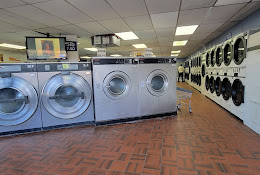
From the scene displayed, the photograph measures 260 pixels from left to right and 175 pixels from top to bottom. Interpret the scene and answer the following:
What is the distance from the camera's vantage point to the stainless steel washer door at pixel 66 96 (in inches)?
111

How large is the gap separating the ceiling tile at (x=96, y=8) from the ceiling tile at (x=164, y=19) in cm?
110

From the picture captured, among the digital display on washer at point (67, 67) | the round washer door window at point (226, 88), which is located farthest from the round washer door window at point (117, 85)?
the round washer door window at point (226, 88)

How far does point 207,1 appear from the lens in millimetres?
2791

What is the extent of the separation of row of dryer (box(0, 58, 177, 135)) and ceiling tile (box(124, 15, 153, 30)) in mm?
1311

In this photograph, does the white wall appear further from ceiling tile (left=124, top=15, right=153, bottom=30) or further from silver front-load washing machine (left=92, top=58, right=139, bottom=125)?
silver front-load washing machine (left=92, top=58, right=139, bottom=125)

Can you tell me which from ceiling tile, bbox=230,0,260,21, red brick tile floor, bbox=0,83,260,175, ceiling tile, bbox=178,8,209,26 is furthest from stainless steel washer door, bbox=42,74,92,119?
ceiling tile, bbox=230,0,260,21

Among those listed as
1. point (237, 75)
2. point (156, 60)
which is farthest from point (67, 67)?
point (237, 75)

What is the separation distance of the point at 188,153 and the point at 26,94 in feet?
10.3

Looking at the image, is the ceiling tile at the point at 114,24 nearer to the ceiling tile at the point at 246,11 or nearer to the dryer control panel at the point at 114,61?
the dryer control panel at the point at 114,61

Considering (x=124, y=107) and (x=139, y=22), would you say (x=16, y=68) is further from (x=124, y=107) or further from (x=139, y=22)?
(x=139, y=22)

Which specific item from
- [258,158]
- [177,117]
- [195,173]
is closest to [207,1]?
[177,117]

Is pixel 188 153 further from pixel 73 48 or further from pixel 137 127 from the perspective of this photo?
pixel 73 48

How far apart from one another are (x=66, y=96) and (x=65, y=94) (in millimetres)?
92

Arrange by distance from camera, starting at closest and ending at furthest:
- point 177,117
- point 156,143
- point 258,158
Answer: point 258,158, point 156,143, point 177,117
